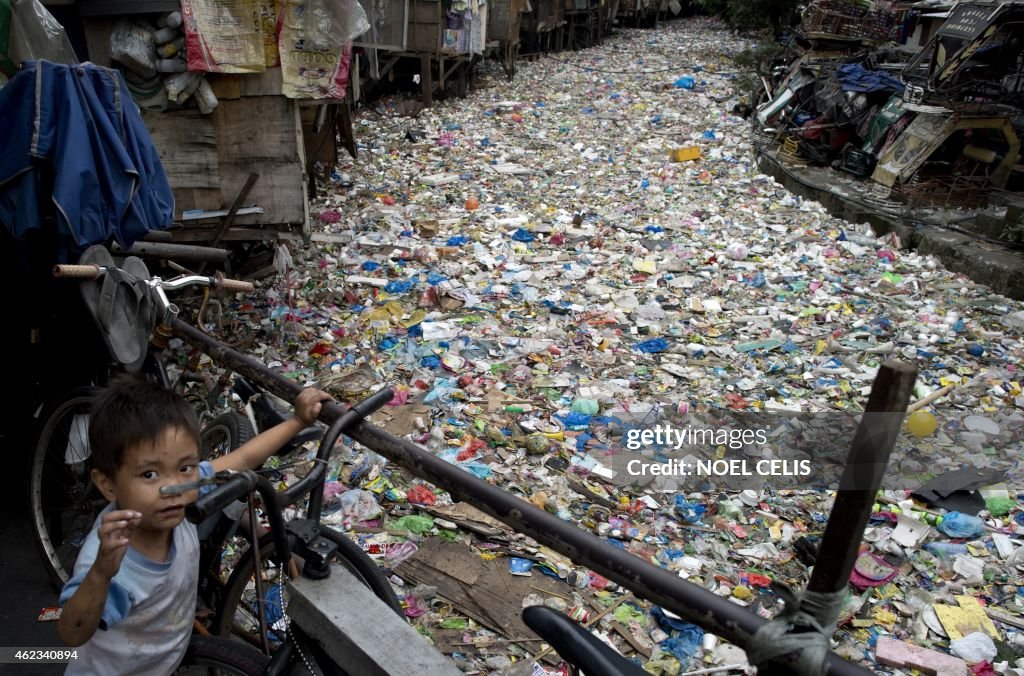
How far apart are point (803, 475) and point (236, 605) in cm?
324

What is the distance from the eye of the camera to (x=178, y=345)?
4809 mm

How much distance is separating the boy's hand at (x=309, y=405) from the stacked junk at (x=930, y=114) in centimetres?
822

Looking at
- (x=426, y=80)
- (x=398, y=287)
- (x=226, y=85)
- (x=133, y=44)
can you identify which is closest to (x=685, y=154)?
(x=426, y=80)

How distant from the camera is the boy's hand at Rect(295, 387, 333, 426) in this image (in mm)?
1856

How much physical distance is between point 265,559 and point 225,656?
0.31m

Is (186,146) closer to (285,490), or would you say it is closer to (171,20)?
(171,20)

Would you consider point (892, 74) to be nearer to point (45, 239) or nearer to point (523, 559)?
point (523, 559)

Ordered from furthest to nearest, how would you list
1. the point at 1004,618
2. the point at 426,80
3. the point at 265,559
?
1. the point at 426,80
2. the point at 1004,618
3. the point at 265,559

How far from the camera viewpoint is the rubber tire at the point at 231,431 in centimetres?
245

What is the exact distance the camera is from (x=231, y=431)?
250 cm

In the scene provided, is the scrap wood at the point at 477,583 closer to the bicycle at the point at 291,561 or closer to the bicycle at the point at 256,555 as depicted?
the bicycle at the point at 256,555

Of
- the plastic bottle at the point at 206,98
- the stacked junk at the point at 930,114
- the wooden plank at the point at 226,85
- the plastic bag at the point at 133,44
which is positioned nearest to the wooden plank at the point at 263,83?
the wooden plank at the point at 226,85

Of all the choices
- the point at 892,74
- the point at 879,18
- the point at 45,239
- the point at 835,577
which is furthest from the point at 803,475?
the point at 879,18

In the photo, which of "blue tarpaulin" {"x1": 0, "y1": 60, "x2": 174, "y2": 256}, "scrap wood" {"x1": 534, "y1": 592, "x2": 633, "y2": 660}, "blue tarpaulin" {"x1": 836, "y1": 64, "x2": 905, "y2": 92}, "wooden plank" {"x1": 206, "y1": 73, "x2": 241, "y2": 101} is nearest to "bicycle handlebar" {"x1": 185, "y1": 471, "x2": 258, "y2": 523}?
"scrap wood" {"x1": 534, "y1": 592, "x2": 633, "y2": 660}
